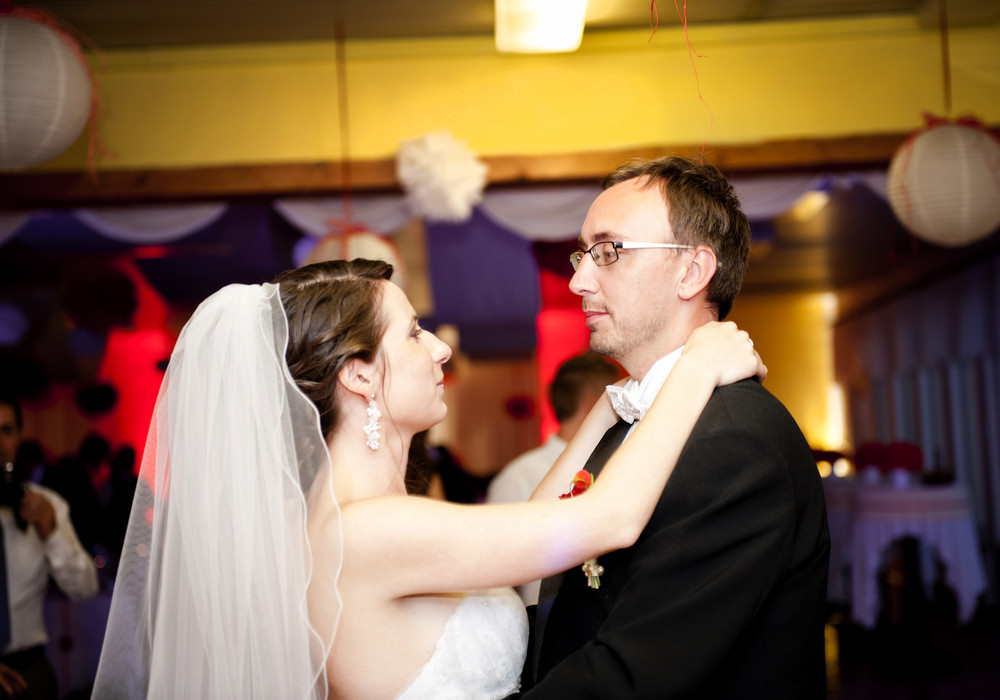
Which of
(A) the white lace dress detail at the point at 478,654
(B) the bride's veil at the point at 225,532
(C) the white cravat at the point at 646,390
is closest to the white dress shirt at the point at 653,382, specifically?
(C) the white cravat at the point at 646,390

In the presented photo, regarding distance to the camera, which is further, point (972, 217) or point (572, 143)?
point (572, 143)

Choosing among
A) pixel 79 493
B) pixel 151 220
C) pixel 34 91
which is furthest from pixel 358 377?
pixel 151 220

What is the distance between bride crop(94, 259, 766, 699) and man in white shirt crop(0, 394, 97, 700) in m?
1.73

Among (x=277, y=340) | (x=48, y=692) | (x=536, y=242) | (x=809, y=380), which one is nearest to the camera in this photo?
(x=277, y=340)

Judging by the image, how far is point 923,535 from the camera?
5.52m

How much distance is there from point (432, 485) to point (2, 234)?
3.21 meters

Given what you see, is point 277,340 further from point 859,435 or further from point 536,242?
point 859,435

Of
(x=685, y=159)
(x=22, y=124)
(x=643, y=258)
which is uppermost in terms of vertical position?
(x=22, y=124)

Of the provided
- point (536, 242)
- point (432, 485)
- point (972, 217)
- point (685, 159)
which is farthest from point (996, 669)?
point (685, 159)

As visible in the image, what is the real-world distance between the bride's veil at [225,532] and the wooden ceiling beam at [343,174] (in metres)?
3.33

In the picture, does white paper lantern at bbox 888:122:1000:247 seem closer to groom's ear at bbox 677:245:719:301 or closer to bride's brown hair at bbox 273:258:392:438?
groom's ear at bbox 677:245:719:301

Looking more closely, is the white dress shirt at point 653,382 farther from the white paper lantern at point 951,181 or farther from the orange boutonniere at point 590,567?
the white paper lantern at point 951,181

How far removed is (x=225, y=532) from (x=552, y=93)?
3957 mm

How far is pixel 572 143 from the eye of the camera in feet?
16.3
